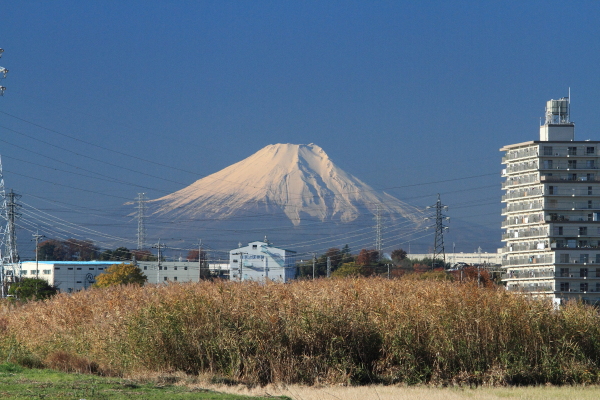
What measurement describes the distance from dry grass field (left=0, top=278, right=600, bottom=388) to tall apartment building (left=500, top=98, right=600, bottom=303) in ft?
142

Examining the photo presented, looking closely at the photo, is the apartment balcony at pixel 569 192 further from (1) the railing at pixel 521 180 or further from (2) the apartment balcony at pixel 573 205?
(1) the railing at pixel 521 180

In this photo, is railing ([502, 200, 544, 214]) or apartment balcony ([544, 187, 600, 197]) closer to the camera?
apartment balcony ([544, 187, 600, 197])

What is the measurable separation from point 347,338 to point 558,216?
5043 centimetres

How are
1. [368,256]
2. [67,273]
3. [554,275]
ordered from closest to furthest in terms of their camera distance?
1. [554,275]
2. [67,273]
3. [368,256]

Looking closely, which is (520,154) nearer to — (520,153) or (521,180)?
(520,153)

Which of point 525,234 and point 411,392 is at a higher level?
point 525,234

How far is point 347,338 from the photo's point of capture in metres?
22.6

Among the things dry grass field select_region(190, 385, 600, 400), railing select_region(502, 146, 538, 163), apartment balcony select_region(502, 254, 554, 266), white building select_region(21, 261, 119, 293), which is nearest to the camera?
dry grass field select_region(190, 385, 600, 400)

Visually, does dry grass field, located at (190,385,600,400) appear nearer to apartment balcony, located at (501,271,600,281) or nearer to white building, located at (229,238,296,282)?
apartment balcony, located at (501,271,600,281)

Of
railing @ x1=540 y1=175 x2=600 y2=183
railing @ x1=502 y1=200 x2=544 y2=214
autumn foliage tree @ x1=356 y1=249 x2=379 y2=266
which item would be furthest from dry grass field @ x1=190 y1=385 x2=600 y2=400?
autumn foliage tree @ x1=356 y1=249 x2=379 y2=266

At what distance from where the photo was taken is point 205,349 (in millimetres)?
22328

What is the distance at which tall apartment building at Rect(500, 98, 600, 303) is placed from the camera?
65.3m

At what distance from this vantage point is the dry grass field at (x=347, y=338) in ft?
72.0

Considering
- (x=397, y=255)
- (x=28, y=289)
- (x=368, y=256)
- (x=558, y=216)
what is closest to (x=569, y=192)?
(x=558, y=216)
